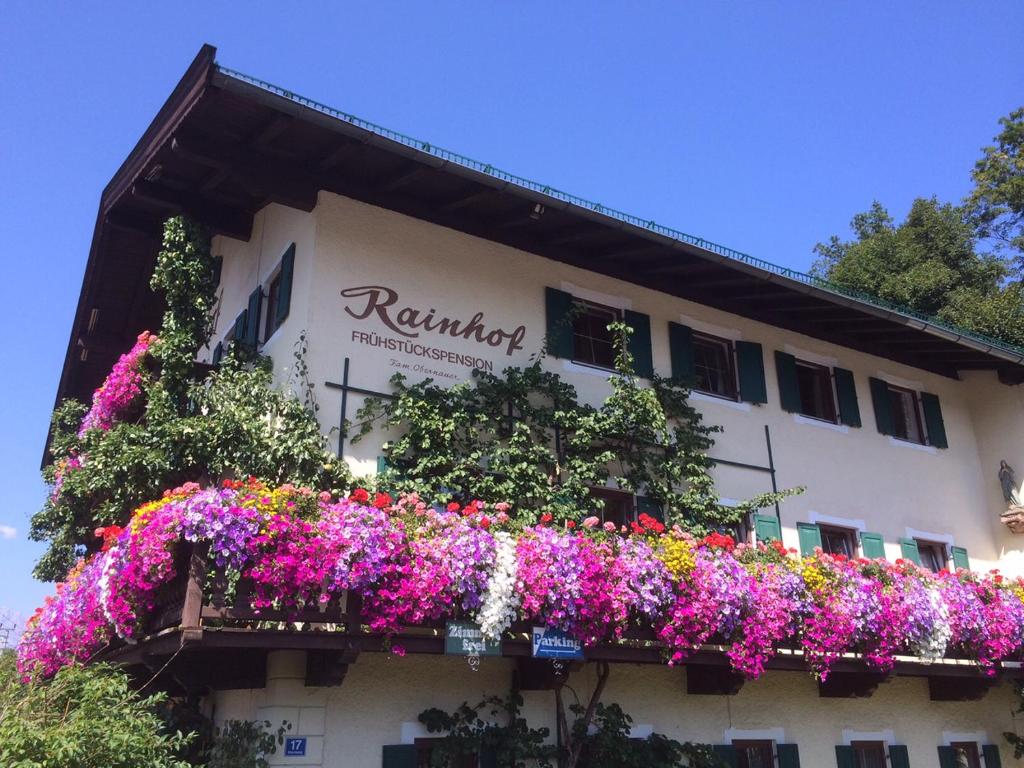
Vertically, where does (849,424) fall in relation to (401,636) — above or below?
above

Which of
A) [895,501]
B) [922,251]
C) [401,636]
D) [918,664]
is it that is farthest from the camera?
[922,251]

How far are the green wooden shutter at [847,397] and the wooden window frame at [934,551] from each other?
1.98m

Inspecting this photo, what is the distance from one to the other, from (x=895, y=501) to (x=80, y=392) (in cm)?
1330

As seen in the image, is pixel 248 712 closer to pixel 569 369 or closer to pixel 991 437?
pixel 569 369

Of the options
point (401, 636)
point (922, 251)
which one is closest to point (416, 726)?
point (401, 636)

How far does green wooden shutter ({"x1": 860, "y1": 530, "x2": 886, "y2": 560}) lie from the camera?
12781mm

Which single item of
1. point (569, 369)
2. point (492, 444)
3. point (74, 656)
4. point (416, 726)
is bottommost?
point (416, 726)

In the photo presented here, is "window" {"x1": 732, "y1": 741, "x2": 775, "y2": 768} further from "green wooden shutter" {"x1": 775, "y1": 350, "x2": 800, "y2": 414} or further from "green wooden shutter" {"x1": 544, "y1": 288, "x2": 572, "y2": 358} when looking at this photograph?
"green wooden shutter" {"x1": 544, "y1": 288, "x2": 572, "y2": 358}

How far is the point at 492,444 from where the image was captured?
395 inches

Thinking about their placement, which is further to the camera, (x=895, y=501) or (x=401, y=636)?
(x=895, y=501)

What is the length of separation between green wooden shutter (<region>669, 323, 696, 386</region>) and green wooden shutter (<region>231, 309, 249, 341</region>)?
5210 mm

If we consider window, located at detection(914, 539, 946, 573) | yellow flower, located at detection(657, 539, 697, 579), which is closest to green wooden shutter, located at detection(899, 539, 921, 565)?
window, located at detection(914, 539, 946, 573)

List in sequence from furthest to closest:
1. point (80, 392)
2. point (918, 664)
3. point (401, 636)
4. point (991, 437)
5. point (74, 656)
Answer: point (80, 392) → point (991, 437) → point (918, 664) → point (74, 656) → point (401, 636)

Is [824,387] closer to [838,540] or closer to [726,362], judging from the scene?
[726,362]
